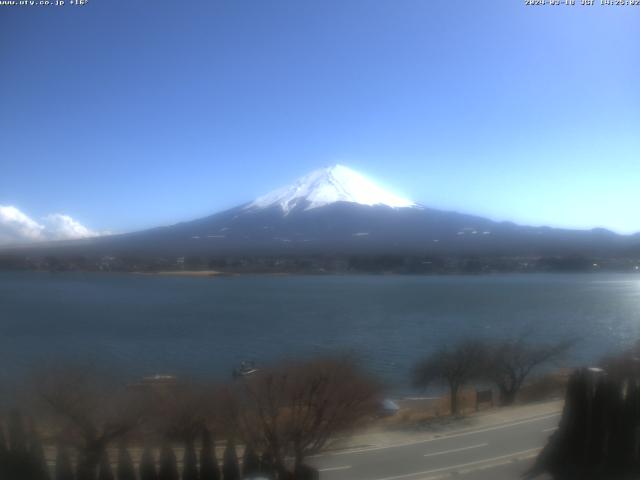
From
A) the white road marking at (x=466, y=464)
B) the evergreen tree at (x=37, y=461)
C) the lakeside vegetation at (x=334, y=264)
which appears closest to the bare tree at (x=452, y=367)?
the white road marking at (x=466, y=464)

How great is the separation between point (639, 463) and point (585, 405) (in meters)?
0.49

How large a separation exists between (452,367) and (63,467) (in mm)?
2724

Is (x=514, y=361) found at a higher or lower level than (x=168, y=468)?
higher

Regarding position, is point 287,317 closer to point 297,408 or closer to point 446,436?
point 297,408

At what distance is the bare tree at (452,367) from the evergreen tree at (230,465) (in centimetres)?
178

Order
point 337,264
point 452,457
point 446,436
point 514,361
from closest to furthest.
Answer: point 452,457, point 446,436, point 514,361, point 337,264

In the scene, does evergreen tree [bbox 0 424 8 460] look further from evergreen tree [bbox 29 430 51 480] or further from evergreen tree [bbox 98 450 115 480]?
evergreen tree [bbox 98 450 115 480]

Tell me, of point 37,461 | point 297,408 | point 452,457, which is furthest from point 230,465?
point 452,457

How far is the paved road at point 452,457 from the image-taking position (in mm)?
2625

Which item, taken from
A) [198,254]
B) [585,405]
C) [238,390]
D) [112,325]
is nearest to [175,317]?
[112,325]

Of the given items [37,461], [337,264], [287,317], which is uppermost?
[337,264]

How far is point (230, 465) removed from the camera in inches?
97.5

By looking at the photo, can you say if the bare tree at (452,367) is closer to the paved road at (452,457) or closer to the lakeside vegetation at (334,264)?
the paved road at (452,457)

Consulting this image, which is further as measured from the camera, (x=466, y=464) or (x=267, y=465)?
(x=466, y=464)
